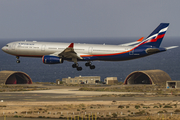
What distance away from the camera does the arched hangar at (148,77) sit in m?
135

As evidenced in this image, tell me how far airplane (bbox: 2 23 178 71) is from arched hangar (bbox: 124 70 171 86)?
51621mm

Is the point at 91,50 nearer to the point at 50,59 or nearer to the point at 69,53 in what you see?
the point at 69,53

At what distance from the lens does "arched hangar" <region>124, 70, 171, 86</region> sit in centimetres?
A: 13462

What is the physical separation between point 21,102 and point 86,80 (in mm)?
82219

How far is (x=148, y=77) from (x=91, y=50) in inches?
2546

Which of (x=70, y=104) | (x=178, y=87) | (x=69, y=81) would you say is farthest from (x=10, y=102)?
(x=69, y=81)

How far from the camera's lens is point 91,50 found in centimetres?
8381

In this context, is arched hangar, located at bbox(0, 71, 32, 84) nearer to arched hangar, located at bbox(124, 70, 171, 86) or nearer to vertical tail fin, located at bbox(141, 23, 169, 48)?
arched hangar, located at bbox(124, 70, 171, 86)

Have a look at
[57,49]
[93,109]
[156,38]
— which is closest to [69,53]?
[57,49]

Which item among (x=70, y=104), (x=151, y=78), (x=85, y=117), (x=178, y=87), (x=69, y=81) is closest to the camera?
(x=85, y=117)

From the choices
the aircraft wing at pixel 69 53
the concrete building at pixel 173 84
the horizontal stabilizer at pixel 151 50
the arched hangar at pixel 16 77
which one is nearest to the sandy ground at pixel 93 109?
the horizontal stabilizer at pixel 151 50

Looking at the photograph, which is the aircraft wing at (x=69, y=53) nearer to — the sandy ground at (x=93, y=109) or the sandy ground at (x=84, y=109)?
the sandy ground at (x=93, y=109)

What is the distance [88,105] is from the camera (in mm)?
70000

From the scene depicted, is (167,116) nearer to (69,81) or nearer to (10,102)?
(10,102)
